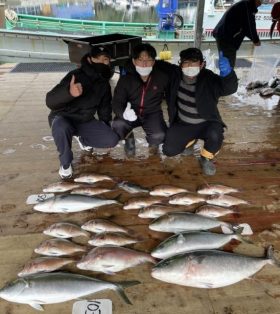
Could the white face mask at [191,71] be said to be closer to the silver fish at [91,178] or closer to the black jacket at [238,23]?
the silver fish at [91,178]

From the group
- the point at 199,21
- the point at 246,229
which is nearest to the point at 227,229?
the point at 246,229

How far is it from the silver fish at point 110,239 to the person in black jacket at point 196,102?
4.32ft

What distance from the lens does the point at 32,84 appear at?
6711 millimetres

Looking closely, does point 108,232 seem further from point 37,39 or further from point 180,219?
point 37,39

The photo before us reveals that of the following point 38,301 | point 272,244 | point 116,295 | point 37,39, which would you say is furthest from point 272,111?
point 37,39

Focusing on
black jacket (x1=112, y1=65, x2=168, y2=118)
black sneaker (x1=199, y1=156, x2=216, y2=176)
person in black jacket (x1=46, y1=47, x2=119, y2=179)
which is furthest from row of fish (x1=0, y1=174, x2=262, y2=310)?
black jacket (x1=112, y1=65, x2=168, y2=118)

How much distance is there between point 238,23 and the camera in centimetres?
580

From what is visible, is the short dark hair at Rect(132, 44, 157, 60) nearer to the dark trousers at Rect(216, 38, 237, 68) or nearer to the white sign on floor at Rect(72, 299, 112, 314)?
the white sign on floor at Rect(72, 299, 112, 314)

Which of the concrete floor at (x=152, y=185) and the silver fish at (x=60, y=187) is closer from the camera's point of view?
the concrete floor at (x=152, y=185)

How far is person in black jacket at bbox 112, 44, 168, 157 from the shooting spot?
10.2 feet

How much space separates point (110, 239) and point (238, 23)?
512 cm

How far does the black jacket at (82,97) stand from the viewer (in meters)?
2.98

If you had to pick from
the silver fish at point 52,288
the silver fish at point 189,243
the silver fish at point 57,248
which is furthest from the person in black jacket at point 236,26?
the silver fish at point 52,288

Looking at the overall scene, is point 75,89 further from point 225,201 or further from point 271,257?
point 271,257
